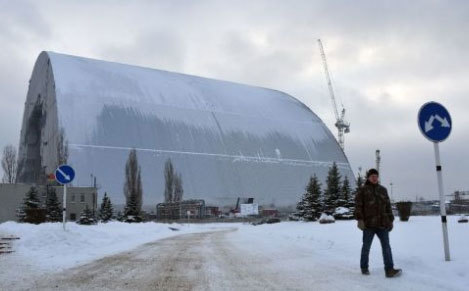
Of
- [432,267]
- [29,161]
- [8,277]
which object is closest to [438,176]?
[432,267]

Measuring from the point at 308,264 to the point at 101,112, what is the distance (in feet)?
222

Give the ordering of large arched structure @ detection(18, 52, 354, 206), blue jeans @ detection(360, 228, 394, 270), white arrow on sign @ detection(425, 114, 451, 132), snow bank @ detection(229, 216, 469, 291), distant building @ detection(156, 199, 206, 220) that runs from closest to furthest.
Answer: snow bank @ detection(229, 216, 469, 291)
blue jeans @ detection(360, 228, 394, 270)
white arrow on sign @ detection(425, 114, 451, 132)
large arched structure @ detection(18, 52, 354, 206)
distant building @ detection(156, 199, 206, 220)

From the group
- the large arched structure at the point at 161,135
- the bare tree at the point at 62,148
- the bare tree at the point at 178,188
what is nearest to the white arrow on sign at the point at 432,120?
the large arched structure at the point at 161,135

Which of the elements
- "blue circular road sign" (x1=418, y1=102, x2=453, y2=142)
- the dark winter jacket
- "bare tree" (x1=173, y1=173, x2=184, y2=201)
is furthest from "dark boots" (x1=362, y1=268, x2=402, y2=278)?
"bare tree" (x1=173, y1=173, x2=184, y2=201)

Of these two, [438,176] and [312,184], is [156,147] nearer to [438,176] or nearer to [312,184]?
[312,184]

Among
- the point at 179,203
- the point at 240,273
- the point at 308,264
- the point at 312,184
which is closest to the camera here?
the point at 240,273

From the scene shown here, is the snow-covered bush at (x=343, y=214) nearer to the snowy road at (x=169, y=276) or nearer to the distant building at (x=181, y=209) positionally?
the snowy road at (x=169, y=276)

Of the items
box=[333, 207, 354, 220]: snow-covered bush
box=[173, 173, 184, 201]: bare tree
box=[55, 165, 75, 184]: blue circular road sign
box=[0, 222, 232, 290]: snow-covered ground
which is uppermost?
box=[173, 173, 184, 201]: bare tree

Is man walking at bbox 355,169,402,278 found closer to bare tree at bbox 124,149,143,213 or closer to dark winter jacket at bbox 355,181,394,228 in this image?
dark winter jacket at bbox 355,181,394,228

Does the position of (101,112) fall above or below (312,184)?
above

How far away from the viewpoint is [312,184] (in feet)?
141

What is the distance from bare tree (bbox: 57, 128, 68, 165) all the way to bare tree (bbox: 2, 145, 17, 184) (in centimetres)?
3421

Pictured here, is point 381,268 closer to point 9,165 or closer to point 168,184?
point 168,184

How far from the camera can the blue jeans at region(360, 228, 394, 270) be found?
8406 millimetres
